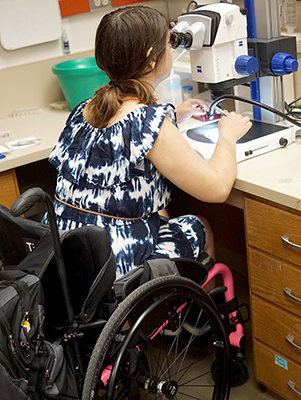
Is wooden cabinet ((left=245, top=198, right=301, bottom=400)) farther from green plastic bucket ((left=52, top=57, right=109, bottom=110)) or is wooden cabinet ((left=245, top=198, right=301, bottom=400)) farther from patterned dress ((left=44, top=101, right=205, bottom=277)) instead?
green plastic bucket ((left=52, top=57, right=109, bottom=110))

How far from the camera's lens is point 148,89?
142 centimetres

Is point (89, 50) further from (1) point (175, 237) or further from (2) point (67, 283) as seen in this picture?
(2) point (67, 283)

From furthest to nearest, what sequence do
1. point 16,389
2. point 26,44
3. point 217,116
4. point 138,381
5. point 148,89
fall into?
point 26,44
point 217,116
point 148,89
point 138,381
point 16,389

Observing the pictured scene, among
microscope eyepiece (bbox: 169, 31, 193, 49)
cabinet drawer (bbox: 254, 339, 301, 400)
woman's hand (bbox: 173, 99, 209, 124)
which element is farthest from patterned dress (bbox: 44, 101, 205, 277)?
cabinet drawer (bbox: 254, 339, 301, 400)

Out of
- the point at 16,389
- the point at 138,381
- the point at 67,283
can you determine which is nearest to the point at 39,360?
the point at 16,389

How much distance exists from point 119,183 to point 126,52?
357mm

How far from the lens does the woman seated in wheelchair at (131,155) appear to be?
132 centimetres

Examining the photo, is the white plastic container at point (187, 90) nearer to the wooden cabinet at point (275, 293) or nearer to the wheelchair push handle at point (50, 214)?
the wooden cabinet at point (275, 293)

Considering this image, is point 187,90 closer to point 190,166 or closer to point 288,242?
point 190,166

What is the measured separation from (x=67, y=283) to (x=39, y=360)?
185 millimetres

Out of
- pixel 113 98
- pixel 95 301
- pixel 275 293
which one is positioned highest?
pixel 113 98

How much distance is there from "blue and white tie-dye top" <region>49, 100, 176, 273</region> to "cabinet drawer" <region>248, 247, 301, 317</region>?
32 centimetres

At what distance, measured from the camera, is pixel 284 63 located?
60.9 inches

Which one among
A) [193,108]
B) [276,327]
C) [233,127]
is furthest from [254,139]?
[276,327]
